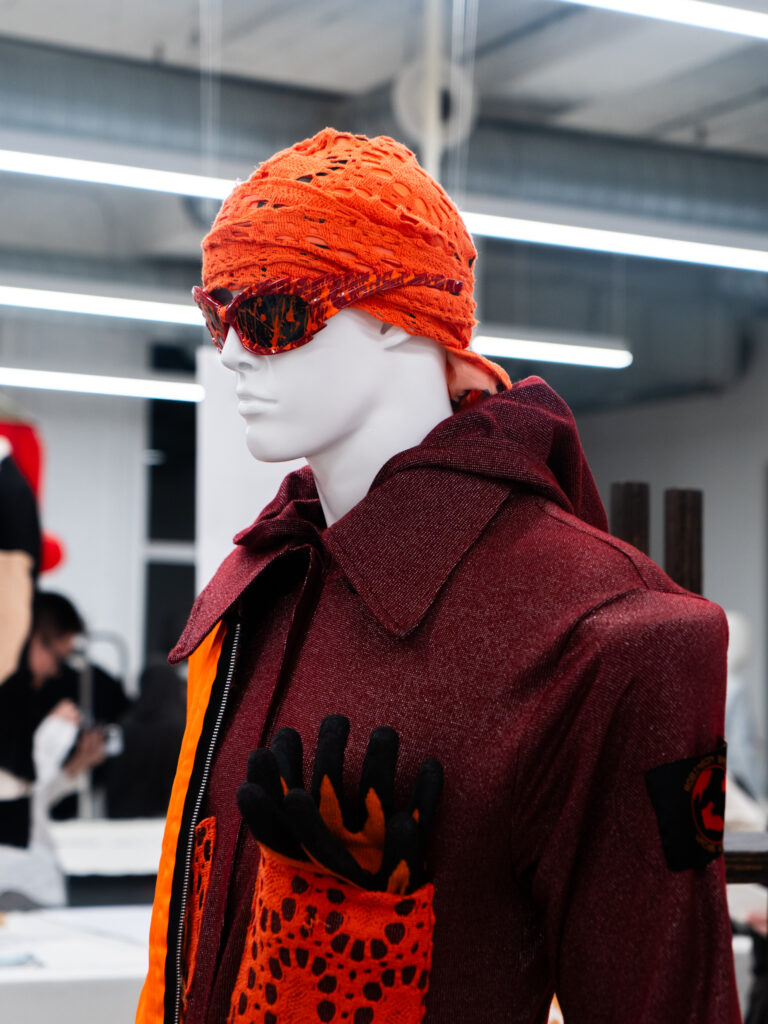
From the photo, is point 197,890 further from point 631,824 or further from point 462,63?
point 462,63

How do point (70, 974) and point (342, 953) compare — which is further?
point (70, 974)

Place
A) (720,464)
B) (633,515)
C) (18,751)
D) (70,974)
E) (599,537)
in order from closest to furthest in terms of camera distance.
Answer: (599,537) → (633,515) → (70,974) → (18,751) → (720,464)

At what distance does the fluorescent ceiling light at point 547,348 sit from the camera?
6086mm

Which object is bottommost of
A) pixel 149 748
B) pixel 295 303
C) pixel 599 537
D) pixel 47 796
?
pixel 47 796

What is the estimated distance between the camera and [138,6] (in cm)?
480

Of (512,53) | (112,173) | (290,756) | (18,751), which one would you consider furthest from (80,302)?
(290,756)

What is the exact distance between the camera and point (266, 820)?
0.83 meters

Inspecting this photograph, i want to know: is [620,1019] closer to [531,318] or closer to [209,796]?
[209,796]

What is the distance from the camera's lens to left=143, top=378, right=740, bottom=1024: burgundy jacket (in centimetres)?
84

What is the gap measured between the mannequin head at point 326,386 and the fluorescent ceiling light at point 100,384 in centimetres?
677

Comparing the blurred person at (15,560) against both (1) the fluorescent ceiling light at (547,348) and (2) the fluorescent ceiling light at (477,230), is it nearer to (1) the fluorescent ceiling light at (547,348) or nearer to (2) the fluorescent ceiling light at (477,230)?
(2) the fluorescent ceiling light at (477,230)

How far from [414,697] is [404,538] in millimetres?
142

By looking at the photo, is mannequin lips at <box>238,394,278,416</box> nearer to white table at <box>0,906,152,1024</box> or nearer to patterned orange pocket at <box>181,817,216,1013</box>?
patterned orange pocket at <box>181,817,216,1013</box>

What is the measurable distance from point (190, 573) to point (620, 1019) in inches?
315
